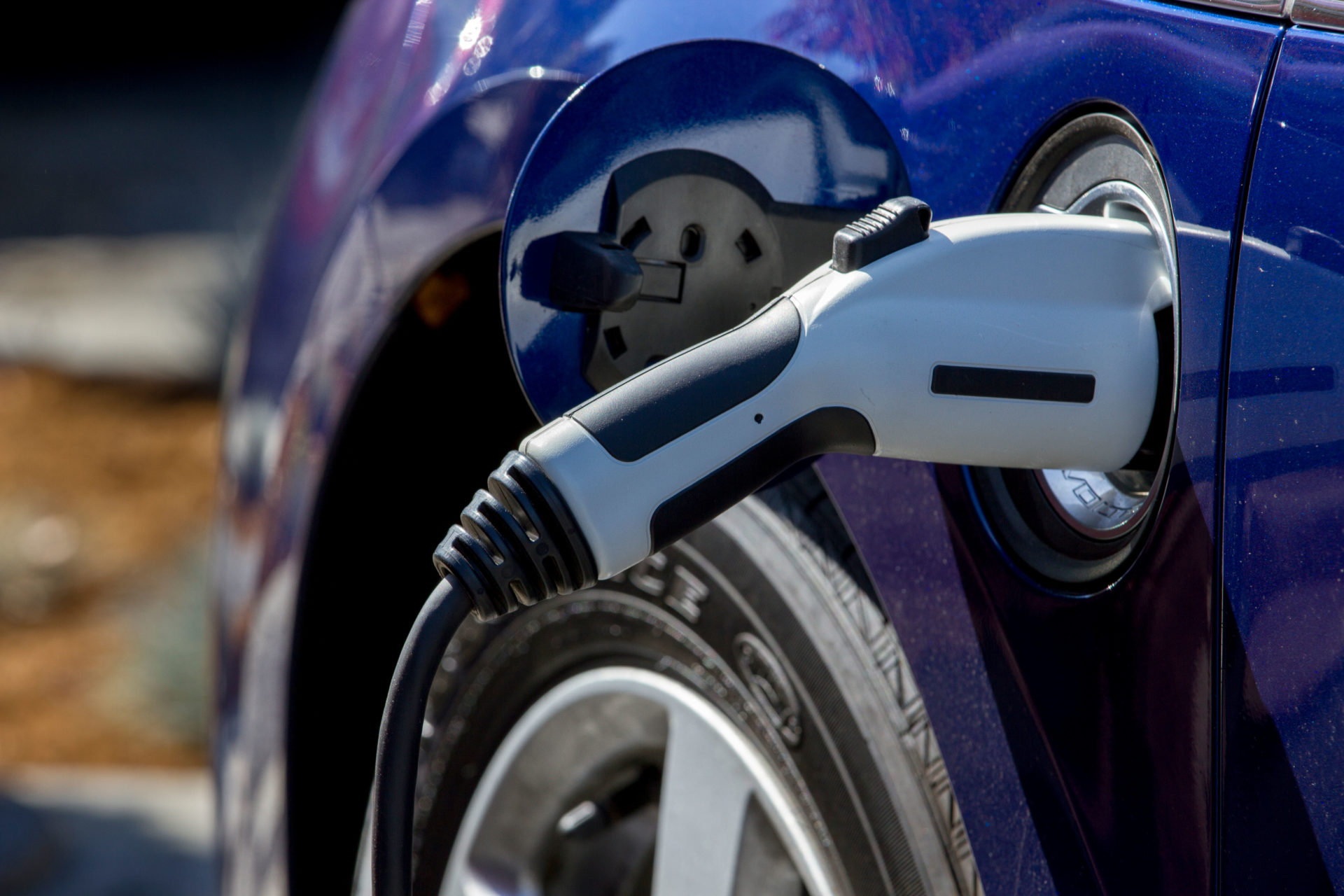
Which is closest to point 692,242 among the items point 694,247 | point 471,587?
point 694,247

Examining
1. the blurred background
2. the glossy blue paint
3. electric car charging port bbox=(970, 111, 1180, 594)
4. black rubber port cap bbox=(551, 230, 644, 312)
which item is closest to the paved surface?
the blurred background

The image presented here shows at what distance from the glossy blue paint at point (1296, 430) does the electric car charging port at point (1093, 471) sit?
0.06 meters

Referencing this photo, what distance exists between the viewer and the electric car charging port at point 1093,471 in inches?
32.9

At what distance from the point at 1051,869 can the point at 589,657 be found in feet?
1.98

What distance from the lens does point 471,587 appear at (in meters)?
0.91

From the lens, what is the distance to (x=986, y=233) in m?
0.85

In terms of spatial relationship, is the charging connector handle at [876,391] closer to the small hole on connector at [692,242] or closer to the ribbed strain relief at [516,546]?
the ribbed strain relief at [516,546]

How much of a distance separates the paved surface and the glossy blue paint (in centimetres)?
294

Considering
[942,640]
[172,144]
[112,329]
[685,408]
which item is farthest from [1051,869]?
[172,144]

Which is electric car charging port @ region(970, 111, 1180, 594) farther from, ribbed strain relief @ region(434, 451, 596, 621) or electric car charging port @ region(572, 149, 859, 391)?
ribbed strain relief @ region(434, 451, 596, 621)

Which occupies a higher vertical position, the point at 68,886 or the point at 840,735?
the point at 68,886

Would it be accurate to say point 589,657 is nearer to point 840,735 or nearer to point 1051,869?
point 840,735

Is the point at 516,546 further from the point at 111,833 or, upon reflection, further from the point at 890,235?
the point at 111,833

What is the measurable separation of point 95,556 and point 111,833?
1.87 m
